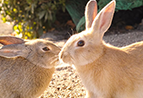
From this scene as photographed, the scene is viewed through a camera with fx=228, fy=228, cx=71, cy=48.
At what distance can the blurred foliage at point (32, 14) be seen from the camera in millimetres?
7941

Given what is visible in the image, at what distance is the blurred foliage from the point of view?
794cm

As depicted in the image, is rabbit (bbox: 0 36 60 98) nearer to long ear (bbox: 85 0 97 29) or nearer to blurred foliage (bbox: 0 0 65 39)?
long ear (bbox: 85 0 97 29)

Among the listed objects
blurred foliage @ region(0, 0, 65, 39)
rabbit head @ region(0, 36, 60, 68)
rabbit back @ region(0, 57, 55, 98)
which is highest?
rabbit head @ region(0, 36, 60, 68)

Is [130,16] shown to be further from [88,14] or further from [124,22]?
[88,14]

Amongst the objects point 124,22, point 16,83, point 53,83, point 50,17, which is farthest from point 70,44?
point 124,22

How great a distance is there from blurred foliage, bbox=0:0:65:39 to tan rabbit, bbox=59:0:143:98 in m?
5.03

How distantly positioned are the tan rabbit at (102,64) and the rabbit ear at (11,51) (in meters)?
1.03

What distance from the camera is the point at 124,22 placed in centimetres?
846

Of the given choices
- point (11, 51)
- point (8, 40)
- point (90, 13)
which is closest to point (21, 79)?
point (11, 51)

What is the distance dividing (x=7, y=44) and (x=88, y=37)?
152cm

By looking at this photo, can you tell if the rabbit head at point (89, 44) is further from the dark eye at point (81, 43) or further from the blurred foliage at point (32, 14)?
the blurred foliage at point (32, 14)

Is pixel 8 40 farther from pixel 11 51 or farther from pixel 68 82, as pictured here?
pixel 68 82

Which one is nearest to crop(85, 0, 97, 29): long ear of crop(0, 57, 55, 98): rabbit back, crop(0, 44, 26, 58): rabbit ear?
crop(0, 57, 55, 98): rabbit back

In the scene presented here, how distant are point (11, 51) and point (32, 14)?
5.03 meters
